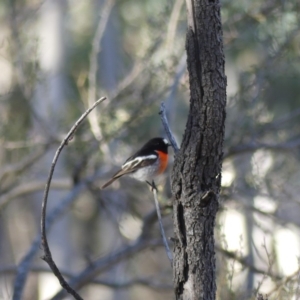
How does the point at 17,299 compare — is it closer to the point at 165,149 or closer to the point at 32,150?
the point at 165,149

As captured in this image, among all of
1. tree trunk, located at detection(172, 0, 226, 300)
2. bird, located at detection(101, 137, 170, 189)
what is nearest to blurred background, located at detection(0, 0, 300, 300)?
bird, located at detection(101, 137, 170, 189)

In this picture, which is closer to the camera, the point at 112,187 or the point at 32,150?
the point at 112,187

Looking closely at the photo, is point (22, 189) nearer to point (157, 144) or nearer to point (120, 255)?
point (120, 255)

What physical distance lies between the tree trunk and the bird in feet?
11.7

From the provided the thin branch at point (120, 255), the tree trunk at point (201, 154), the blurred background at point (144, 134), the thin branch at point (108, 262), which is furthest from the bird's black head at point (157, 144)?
the tree trunk at point (201, 154)

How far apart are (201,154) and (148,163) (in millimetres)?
3724

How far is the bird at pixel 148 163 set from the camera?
5.83 m

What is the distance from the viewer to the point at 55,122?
742 centimetres

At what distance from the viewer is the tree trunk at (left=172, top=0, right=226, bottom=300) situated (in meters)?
2.14

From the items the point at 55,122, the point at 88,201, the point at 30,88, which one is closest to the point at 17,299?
the point at 30,88

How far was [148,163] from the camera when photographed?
587 centimetres

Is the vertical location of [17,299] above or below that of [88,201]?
below

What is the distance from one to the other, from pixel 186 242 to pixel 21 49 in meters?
4.80

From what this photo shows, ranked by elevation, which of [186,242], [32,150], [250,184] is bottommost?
[186,242]
